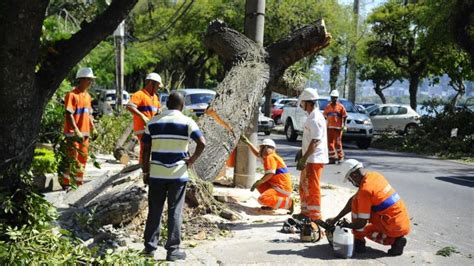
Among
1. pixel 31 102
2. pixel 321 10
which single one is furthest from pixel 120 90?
pixel 31 102

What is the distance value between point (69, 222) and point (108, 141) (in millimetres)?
7972

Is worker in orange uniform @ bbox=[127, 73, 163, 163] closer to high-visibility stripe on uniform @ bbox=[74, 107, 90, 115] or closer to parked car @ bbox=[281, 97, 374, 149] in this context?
high-visibility stripe on uniform @ bbox=[74, 107, 90, 115]

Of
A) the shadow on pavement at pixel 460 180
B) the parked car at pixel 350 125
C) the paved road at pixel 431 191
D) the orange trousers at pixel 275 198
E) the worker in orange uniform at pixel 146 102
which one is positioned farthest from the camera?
the parked car at pixel 350 125

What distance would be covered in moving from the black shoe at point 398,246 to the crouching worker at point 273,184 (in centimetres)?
211

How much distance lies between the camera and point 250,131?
9570mm

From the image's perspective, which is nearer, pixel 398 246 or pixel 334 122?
pixel 398 246

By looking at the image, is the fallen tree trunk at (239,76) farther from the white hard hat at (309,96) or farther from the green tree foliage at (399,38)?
the green tree foliage at (399,38)

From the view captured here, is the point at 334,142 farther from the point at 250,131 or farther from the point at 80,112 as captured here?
the point at 80,112

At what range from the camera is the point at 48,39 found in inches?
217

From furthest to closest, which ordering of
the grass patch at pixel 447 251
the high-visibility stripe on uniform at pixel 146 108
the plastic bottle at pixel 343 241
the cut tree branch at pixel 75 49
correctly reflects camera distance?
the high-visibility stripe on uniform at pixel 146 108, the grass patch at pixel 447 251, the plastic bottle at pixel 343 241, the cut tree branch at pixel 75 49

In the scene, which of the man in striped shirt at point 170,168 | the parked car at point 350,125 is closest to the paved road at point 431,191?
the parked car at point 350,125

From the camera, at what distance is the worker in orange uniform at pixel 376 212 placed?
599cm

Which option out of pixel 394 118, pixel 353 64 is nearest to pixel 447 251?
pixel 394 118

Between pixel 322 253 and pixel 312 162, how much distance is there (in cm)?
121
